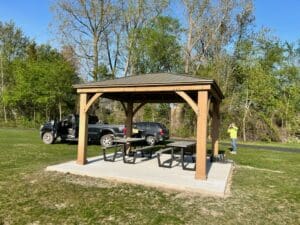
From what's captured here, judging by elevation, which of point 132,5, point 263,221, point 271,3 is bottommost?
point 263,221

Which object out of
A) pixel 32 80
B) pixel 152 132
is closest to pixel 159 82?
pixel 152 132

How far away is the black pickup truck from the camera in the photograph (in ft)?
46.4

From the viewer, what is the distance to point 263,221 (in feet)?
14.5

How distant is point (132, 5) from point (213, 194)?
79.4ft

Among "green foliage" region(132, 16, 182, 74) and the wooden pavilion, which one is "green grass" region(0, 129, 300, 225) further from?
"green foliage" region(132, 16, 182, 74)

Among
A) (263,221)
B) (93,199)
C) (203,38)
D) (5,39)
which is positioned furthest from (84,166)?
(5,39)

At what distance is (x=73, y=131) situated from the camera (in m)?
14.2

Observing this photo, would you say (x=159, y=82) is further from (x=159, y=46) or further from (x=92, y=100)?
(x=159, y=46)

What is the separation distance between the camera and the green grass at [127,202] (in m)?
4.36

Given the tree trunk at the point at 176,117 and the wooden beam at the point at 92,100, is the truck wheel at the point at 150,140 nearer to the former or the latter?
the tree trunk at the point at 176,117

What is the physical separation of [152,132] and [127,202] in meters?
11.4

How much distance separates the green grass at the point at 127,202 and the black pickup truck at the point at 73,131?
6956 mm

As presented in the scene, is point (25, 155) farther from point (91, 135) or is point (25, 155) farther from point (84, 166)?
point (91, 135)

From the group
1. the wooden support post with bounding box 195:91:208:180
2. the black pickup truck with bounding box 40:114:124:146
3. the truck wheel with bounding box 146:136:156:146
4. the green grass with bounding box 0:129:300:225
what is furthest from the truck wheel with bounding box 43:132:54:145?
the wooden support post with bounding box 195:91:208:180
